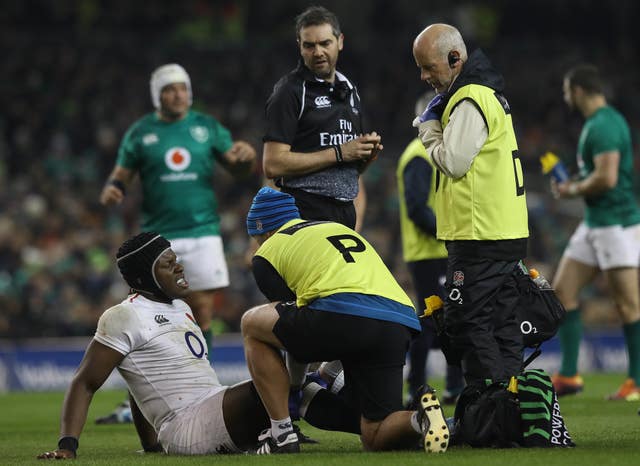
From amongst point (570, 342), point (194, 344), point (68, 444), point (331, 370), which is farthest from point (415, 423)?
point (570, 342)

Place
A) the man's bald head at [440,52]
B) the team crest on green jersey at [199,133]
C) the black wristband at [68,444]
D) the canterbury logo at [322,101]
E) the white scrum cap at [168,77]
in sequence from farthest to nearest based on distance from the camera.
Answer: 1. the team crest on green jersey at [199,133]
2. the white scrum cap at [168,77]
3. the canterbury logo at [322,101]
4. the man's bald head at [440,52]
5. the black wristband at [68,444]

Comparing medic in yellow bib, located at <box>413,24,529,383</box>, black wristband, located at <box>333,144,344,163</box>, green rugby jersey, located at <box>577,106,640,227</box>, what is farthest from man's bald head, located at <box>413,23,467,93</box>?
green rugby jersey, located at <box>577,106,640,227</box>

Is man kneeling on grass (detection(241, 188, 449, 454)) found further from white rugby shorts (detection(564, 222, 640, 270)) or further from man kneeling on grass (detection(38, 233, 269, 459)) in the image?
white rugby shorts (detection(564, 222, 640, 270))

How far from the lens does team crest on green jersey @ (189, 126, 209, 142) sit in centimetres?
1010

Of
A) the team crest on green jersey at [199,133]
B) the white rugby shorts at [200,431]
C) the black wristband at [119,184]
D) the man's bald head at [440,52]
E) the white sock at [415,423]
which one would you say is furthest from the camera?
the team crest on green jersey at [199,133]

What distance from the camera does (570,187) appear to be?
408 inches

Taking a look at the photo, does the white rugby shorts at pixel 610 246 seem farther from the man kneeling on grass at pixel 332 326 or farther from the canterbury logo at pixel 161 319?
the canterbury logo at pixel 161 319

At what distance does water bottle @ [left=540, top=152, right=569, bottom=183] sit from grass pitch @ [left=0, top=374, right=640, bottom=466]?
193cm

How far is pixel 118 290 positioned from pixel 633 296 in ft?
31.4

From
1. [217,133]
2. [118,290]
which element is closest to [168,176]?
Result: [217,133]

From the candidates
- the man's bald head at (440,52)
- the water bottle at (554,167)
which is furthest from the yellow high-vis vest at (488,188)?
the water bottle at (554,167)

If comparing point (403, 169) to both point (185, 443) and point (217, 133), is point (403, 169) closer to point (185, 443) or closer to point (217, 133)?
point (217, 133)

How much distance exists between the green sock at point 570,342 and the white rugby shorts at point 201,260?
317cm

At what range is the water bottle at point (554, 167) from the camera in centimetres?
1018
